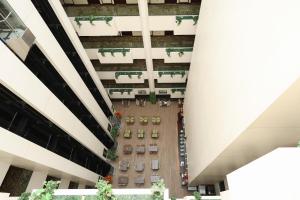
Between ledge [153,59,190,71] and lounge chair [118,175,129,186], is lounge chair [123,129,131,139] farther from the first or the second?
ledge [153,59,190,71]

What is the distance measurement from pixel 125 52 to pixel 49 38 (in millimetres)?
6453

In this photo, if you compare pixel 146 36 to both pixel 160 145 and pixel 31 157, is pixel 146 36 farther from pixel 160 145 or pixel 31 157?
pixel 31 157

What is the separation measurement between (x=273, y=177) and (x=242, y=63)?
8.69 ft

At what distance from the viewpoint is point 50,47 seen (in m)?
9.25

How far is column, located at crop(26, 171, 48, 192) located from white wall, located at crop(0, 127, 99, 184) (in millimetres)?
48

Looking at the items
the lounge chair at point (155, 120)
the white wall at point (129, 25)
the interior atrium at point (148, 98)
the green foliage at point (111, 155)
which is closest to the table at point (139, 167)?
the interior atrium at point (148, 98)

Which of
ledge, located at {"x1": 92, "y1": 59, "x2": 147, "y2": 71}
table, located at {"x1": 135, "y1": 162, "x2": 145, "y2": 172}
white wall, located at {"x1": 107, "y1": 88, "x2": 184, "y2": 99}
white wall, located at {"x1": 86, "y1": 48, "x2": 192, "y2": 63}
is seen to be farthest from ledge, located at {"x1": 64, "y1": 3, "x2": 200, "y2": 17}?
table, located at {"x1": 135, "y1": 162, "x2": 145, "y2": 172}

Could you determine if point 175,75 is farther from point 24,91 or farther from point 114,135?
point 24,91

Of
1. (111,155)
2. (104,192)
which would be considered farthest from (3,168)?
(111,155)

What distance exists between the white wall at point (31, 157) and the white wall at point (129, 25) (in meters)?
7.31

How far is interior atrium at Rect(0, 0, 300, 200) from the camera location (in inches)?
187

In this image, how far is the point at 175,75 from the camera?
17047 mm

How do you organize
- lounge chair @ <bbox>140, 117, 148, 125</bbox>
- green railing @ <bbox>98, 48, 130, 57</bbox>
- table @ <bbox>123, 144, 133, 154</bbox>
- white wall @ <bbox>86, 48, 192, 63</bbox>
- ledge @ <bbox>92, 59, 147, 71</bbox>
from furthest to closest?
lounge chair @ <bbox>140, 117, 148, 125</bbox> → table @ <bbox>123, 144, 133, 154</bbox> → ledge @ <bbox>92, 59, 147, 71</bbox> → white wall @ <bbox>86, 48, 192, 63</bbox> → green railing @ <bbox>98, 48, 130, 57</bbox>

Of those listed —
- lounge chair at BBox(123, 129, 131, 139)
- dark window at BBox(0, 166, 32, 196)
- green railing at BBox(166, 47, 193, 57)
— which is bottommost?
dark window at BBox(0, 166, 32, 196)
